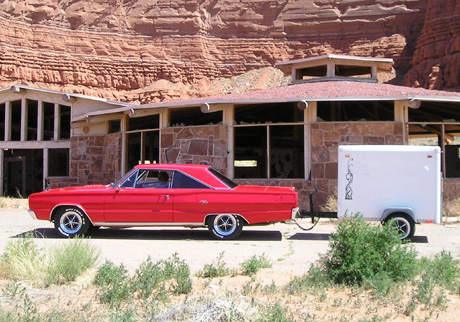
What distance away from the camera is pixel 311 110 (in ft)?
47.5

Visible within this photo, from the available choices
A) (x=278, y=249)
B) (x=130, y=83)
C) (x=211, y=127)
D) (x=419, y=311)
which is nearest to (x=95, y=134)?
(x=211, y=127)

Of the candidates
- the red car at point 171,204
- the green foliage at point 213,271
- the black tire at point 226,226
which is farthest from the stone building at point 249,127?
the green foliage at point 213,271

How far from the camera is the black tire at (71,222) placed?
9906 millimetres

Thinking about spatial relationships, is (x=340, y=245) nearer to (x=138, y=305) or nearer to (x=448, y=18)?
(x=138, y=305)

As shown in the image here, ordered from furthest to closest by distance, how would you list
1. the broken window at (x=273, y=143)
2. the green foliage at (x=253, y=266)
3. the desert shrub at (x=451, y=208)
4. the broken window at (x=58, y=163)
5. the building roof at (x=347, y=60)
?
the broken window at (x=58, y=163) → the building roof at (x=347, y=60) → the broken window at (x=273, y=143) → the desert shrub at (x=451, y=208) → the green foliage at (x=253, y=266)

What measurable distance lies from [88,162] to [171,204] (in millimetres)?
10714

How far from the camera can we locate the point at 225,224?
9750 mm

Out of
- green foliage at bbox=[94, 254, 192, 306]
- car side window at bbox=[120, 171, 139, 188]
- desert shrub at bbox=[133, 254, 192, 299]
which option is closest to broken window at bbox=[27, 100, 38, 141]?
car side window at bbox=[120, 171, 139, 188]

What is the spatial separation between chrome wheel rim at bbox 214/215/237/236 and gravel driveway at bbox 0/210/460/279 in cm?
22

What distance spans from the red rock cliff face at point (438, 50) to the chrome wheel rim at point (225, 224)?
3814cm

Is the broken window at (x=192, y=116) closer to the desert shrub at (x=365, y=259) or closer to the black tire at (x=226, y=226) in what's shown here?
the black tire at (x=226, y=226)

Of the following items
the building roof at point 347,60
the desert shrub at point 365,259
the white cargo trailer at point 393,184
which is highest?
the building roof at point 347,60

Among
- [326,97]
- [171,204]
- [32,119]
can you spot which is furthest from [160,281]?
[32,119]

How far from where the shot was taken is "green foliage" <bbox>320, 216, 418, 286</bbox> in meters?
6.24
